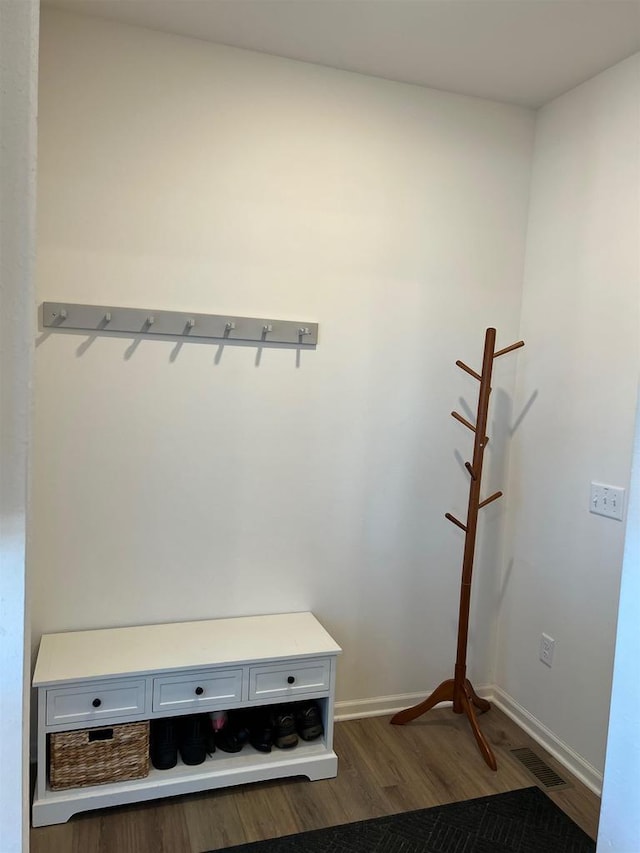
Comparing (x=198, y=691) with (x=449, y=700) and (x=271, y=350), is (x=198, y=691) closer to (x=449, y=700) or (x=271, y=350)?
(x=449, y=700)

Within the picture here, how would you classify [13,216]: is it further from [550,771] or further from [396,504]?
[550,771]

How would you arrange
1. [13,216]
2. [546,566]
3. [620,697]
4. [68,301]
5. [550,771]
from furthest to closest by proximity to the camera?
[546,566] < [550,771] < [68,301] < [620,697] < [13,216]

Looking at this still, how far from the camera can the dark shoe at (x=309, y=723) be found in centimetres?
224

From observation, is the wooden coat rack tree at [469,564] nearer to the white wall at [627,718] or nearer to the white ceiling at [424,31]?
the white ceiling at [424,31]

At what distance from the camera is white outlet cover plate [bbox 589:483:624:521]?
7.05 ft

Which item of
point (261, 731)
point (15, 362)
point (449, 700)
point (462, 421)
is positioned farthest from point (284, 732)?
point (15, 362)

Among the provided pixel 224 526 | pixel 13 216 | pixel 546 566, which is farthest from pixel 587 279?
pixel 13 216

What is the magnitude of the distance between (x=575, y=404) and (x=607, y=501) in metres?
0.40

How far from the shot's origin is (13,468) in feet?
2.78

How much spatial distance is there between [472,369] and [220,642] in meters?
1.54

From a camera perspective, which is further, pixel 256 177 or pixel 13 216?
pixel 256 177

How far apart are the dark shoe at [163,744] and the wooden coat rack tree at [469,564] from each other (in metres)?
0.96

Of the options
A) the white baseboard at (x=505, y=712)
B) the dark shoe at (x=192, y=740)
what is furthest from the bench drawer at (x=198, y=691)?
the white baseboard at (x=505, y=712)

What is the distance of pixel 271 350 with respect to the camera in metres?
2.39
